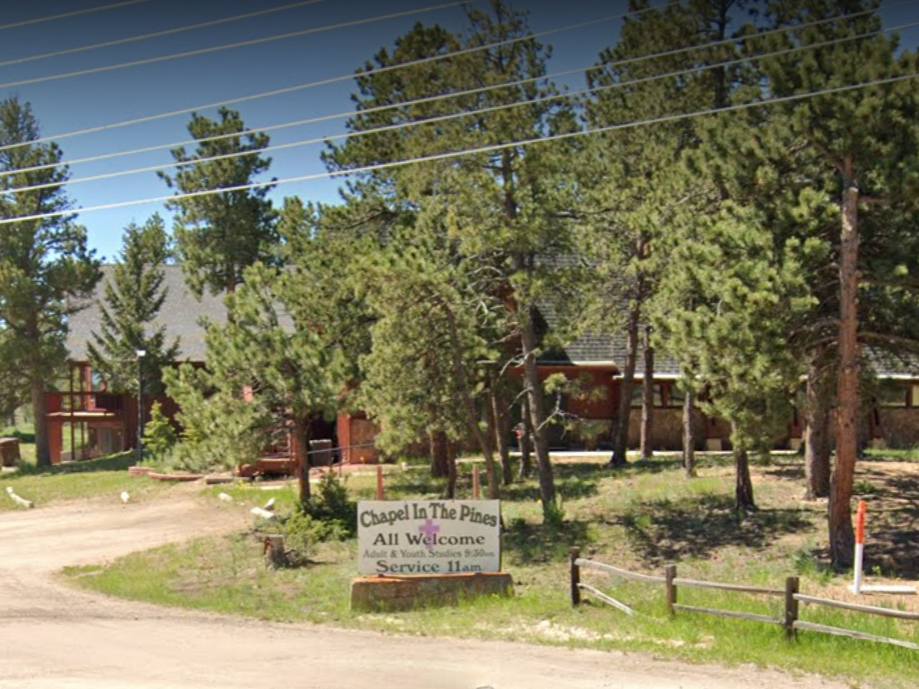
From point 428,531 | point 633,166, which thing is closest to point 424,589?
point 428,531

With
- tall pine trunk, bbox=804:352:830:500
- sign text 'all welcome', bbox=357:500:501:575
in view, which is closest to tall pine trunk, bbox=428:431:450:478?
tall pine trunk, bbox=804:352:830:500

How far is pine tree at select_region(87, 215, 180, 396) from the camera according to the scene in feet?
151

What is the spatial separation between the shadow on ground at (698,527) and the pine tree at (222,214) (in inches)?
1131

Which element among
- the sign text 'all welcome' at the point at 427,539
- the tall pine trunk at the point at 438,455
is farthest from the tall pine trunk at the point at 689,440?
the sign text 'all welcome' at the point at 427,539

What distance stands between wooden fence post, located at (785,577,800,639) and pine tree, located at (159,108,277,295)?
37071 millimetres

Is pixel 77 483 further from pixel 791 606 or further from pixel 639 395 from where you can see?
pixel 791 606

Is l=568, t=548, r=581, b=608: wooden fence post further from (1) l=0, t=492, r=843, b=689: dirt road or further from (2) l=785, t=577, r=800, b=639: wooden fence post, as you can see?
(2) l=785, t=577, r=800, b=639: wooden fence post

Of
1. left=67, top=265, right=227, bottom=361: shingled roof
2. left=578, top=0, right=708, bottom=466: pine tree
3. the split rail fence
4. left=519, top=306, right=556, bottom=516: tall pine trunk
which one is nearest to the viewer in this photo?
the split rail fence

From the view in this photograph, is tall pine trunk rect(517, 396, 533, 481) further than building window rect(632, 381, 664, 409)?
No

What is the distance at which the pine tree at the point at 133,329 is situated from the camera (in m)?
45.9

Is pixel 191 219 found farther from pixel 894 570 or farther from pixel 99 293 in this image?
pixel 894 570

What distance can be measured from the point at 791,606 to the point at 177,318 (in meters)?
41.7

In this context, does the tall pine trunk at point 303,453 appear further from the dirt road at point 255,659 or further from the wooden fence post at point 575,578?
the wooden fence post at point 575,578

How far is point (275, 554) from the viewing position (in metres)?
22.0
